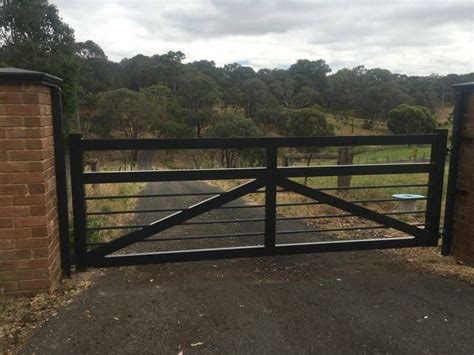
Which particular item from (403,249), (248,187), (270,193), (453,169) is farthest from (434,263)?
(248,187)

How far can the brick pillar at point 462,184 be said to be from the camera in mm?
4578

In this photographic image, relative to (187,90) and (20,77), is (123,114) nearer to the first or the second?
(187,90)

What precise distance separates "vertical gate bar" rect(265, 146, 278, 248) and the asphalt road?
319 mm

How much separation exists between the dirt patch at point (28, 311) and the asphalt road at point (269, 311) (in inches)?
3.6

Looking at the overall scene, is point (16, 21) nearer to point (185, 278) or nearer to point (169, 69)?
point (185, 278)

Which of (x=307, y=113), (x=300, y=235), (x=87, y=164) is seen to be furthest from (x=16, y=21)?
(x=300, y=235)

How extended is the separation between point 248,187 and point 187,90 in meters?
52.0

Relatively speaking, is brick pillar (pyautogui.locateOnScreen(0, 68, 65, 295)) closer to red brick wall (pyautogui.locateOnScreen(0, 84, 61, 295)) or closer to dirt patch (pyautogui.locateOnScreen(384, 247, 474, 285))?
red brick wall (pyautogui.locateOnScreen(0, 84, 61, 295))

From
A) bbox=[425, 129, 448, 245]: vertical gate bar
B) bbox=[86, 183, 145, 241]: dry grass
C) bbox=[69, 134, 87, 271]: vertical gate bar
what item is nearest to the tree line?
bbox=[86, 183, 145, 241]: dry grass

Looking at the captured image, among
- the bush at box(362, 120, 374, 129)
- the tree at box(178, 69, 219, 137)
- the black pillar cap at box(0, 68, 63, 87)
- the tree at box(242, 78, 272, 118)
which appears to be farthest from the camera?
the bush at box(362, 120, 374, 129)

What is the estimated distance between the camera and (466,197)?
4.66 metres

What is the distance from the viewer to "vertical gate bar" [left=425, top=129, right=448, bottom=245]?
4.86 m

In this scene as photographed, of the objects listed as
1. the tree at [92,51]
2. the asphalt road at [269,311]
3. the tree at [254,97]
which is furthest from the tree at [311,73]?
the asphalt road at [269,311]

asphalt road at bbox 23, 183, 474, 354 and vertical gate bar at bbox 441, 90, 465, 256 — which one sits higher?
vertical gate bar at bbox 441, 90, 465, 256
